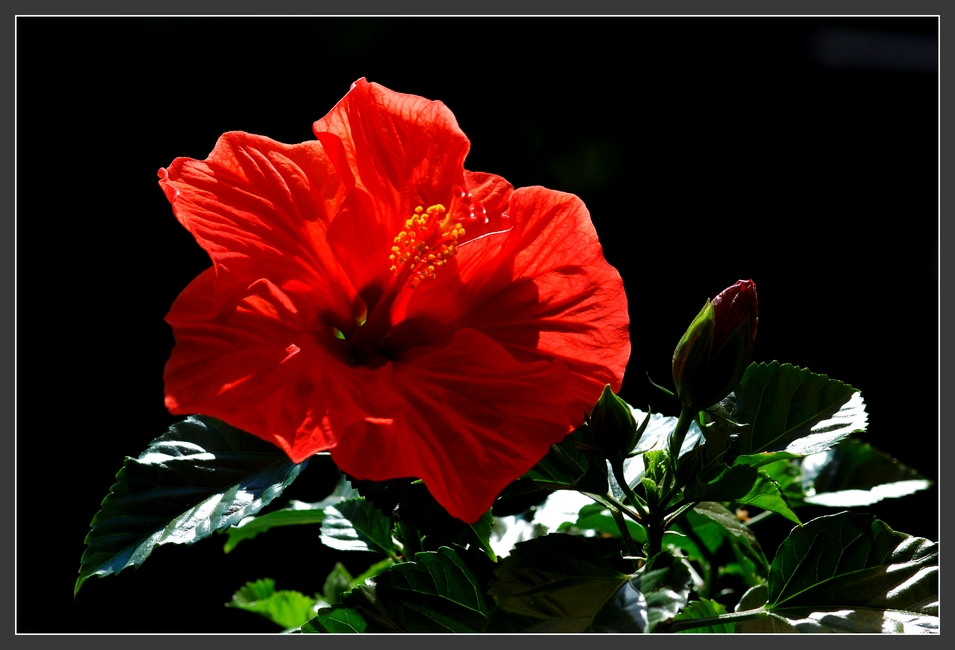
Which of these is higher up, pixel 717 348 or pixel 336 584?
pixel 717 348

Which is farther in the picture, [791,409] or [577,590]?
[791,409]

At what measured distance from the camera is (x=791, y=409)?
30.5 inches

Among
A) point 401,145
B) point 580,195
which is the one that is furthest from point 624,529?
point 580,195

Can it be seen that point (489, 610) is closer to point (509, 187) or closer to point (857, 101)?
point (509, 187)

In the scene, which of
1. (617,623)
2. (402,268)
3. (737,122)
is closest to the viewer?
(617,623)

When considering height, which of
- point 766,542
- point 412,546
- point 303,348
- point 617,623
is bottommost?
point 766,542

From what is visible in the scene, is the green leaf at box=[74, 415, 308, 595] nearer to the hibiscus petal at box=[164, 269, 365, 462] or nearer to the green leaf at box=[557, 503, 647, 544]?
the hibiscus petal at box=[164, 269, 365, 462]

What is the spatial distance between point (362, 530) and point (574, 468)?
1.07 feet

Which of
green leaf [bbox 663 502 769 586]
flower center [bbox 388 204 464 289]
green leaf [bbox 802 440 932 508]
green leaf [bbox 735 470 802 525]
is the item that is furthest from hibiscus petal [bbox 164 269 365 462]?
green leaf [bbox 802 440 932 508]

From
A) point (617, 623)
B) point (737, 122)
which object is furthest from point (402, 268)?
point (737, 122)

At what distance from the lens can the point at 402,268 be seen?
721 mm

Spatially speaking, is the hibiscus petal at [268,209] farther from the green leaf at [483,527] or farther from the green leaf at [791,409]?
the green leaf at [791,409]

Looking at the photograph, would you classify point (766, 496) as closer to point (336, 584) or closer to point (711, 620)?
point (711, 620)

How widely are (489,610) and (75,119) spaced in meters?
2.03
